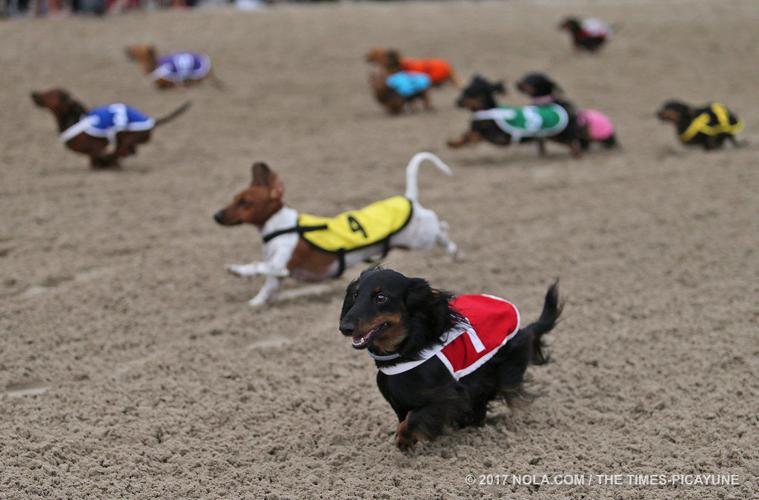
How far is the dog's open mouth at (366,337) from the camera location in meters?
3.18

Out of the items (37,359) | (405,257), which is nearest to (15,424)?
(37,359)

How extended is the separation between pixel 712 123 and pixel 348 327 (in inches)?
259

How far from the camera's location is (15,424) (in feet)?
12.4

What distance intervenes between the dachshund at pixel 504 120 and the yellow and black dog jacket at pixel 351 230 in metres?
3.19

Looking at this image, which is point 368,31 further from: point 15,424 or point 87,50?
point 15,424

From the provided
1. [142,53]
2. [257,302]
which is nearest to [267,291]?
[257,302]

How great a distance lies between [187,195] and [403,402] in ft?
15.0

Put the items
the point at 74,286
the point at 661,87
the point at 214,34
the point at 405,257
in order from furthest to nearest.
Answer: the point at 214,34 < the point at 661,87 < the point at 405,257 < the point at 74,286

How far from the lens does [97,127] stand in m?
7.96

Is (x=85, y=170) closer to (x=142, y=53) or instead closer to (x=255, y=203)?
(x=255, y=203)

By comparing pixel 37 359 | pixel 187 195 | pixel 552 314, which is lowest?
pixel 187 195

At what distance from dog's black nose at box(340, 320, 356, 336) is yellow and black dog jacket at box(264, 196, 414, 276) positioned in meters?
2.14

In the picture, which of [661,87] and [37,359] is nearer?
[37,359]

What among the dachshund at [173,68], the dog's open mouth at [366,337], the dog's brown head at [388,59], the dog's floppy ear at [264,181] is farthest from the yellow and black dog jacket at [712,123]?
the dog's open mouth at [366,337]
